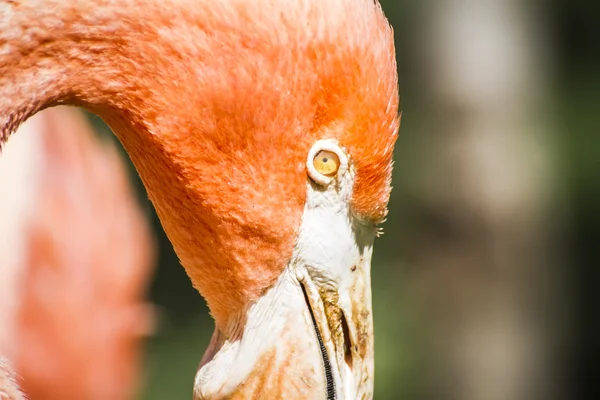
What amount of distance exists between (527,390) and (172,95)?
3.92 meters

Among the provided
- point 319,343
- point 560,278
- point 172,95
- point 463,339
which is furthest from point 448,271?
point 172,95

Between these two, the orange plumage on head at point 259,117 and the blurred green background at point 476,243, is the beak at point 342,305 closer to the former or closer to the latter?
the orange plumage on head at point 259,117

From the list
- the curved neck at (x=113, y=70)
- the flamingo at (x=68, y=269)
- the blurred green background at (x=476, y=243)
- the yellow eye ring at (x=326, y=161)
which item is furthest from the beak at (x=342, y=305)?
the blurred green background at (x=476, y=243)

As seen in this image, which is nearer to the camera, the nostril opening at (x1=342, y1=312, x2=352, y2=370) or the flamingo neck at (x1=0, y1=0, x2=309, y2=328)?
the flamingo neck at (x1=0, y1=0, x2=309, y2=328)

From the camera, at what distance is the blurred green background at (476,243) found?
458 cm

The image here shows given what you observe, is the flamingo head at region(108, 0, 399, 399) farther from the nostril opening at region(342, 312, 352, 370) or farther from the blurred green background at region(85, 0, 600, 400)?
the blurred green background at region(85, 0, 600, 400)

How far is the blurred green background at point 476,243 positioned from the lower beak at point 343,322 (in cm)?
259

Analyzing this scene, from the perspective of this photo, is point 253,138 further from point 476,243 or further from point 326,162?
point 476,243

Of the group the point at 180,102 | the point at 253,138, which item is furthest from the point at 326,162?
the point at 180,102

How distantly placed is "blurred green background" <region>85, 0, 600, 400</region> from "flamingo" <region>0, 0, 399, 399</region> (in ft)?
8.56

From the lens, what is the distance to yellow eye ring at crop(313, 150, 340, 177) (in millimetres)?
1632

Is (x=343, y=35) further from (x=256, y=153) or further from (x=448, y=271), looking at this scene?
(x=448, y=271)

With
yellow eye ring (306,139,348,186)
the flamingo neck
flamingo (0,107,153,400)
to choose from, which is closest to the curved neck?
the flamingo neck

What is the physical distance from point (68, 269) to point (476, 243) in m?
2.37
